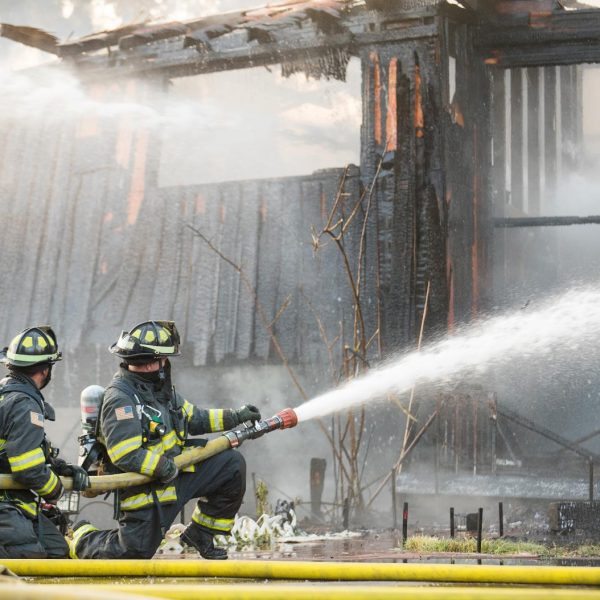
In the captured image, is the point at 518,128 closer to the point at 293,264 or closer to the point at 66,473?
the point at 293,264

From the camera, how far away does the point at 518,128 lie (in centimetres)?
1802

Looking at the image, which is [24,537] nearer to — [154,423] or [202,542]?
[154,423]

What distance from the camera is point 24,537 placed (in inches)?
227

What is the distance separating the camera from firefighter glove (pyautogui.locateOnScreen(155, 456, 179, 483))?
623 centimetres

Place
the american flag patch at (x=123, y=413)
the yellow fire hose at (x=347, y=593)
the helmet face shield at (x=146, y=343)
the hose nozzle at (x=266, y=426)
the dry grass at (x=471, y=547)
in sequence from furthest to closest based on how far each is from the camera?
the dry grass at (x=471, y=547) → the hose nozzle at (x=266, y=426) → the helmet face shield at (x=146, y=343) → the american flag patch at (x=123, y=413) → the yellow fire hose at (x=347, y=593)

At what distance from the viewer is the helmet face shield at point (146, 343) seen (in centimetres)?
649

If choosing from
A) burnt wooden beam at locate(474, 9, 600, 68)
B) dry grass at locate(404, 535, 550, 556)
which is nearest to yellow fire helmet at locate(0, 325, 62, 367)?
dry grass at locate(404, 535, 550, 556)

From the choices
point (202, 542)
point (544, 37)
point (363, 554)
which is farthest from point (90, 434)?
point (544, 37)

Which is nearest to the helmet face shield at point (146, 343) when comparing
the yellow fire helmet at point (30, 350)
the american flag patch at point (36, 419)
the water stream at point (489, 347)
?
the yellow fire helmet at point (30, 350)

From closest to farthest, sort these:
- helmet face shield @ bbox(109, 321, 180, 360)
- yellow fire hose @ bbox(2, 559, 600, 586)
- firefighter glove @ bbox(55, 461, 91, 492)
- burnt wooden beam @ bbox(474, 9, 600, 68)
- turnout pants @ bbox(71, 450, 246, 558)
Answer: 1. yellow fire hose @ bbox(2, 559, 600, 586)
2. firefighter glove @ bbox(55, 461, 91, 492)
3. turnout pants @ bbox(71, 450, 246, 558)
4. helmet face shield @ bbox(109, 321, 180, 360)
5. burnt wooden beam @ bbox(474, 9, 600, 68)

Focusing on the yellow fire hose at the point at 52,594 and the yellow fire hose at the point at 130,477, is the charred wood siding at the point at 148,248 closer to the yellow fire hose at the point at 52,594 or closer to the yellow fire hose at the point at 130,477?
the yellow fire hose at the point at 130,477

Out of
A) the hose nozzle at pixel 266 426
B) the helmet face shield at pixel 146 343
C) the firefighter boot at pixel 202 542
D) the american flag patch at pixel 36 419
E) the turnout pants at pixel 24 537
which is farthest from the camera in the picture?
the firefighter boot at pixel 202 542

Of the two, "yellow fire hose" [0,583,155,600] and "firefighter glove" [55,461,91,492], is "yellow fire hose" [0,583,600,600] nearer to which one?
"yellow fire hose" [0,583,155,600]

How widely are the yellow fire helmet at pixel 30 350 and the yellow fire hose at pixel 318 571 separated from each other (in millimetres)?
1430
